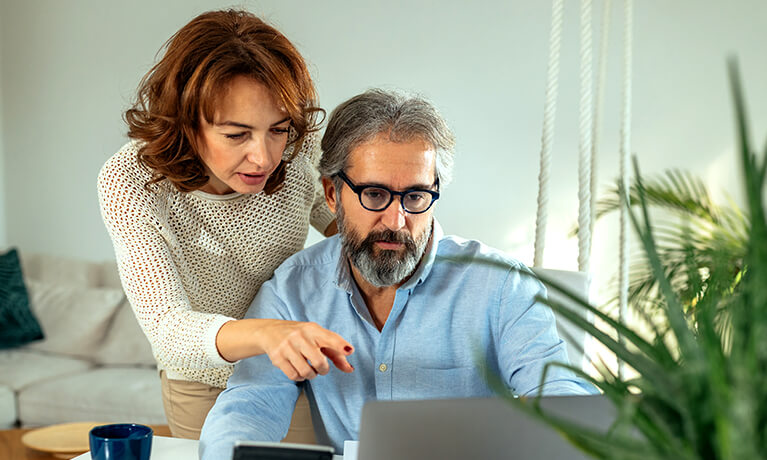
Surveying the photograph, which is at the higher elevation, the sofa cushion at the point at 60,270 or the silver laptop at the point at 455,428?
the sofa cushion at the point at 60,270

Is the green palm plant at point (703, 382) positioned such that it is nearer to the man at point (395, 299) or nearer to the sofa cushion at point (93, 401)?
the man at point (395, 299)

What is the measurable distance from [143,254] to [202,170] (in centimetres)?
22

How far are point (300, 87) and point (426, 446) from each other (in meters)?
0.92

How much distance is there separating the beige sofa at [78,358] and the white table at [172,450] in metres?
2.08

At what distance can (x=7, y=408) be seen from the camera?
3.29 m

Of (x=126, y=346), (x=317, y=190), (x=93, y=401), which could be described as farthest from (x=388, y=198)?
(x=126, y=346)

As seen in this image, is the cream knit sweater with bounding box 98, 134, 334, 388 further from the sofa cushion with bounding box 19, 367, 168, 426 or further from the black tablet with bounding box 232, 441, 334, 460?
the sofa cushion with bounding box 19, 367, 168, 426

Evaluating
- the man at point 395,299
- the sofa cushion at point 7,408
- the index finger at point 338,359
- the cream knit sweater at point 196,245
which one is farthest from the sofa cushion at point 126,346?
the index finger at point 338,359

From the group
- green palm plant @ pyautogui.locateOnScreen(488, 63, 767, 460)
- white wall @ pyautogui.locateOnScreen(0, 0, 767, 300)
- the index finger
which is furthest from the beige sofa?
green palm plant @ pyautogui.locateOnScreen(488, 63, 767, 460)

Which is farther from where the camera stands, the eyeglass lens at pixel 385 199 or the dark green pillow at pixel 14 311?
the dark green pillow at pixel 14 311

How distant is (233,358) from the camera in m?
1.22

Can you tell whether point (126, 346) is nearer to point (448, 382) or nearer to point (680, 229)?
point (448, 382)

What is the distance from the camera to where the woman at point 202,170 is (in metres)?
1.34

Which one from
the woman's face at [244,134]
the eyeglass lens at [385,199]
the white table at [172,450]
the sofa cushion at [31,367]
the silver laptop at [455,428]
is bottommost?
the sofa cushion at [31,367]
